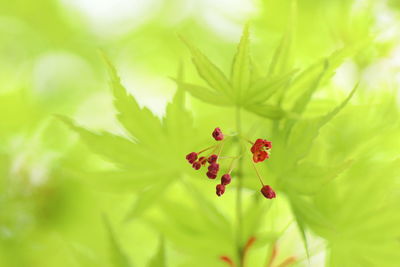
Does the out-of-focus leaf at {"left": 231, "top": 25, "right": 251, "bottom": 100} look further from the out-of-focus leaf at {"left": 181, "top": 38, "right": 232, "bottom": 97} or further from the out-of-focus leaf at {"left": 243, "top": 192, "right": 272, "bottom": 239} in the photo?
the out-of-focus leaf at {"left": 243, "top": 192, "right": 272, "bottom": 239}

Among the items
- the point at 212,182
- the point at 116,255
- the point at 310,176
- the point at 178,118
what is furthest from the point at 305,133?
the point at 212,182

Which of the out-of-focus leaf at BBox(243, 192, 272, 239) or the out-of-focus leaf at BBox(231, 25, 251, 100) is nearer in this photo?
the out-of-focus leaf at BBox(231, 25, 251, 100)

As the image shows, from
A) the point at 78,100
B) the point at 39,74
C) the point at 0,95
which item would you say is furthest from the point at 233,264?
the point at 39,74

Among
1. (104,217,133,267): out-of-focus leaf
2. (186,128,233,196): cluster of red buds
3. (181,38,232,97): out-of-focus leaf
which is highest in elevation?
(181,38,232,97): out-of-focus leaf

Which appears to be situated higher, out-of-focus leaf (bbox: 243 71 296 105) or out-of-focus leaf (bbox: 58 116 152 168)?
out-of-focus leaf (bbox: 243 71 296 105)

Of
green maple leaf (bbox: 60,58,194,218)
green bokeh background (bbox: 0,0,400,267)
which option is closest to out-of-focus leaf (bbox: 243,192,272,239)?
green bokeh background (bbox: 0,0,400,267)

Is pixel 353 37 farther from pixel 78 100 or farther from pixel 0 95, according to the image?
pixel 78 100

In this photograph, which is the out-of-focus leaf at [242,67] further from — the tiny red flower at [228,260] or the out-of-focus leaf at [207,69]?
the tiny red flower at [228,260]

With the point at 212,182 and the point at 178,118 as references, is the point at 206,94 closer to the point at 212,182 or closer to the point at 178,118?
the point at 178,118
